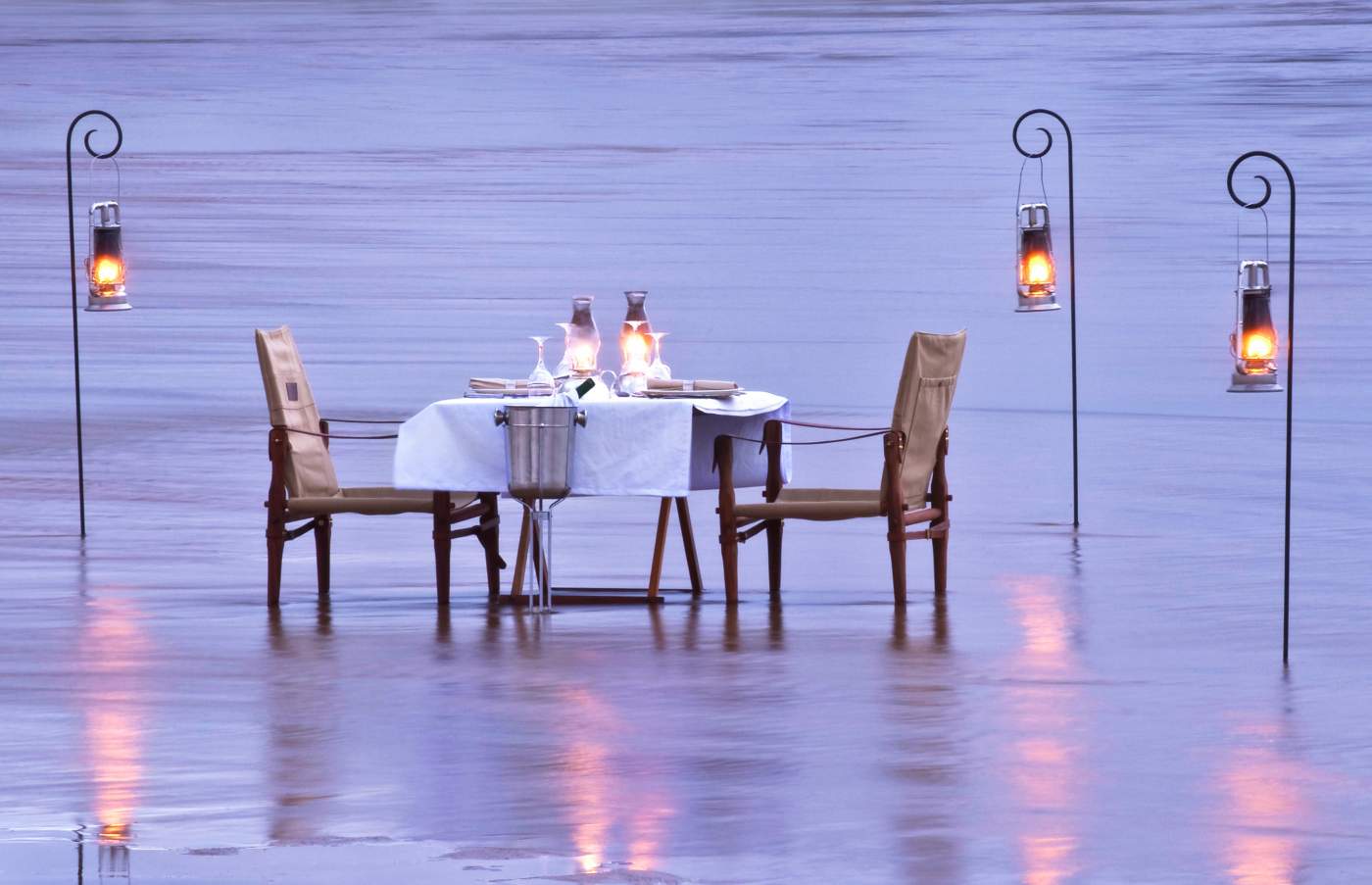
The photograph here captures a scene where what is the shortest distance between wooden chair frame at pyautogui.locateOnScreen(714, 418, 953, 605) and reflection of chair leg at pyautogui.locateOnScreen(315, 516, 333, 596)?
0.98 m

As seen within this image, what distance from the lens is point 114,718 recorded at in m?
4.36

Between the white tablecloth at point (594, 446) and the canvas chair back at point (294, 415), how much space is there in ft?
0.90

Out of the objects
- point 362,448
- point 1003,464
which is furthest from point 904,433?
point 362,448

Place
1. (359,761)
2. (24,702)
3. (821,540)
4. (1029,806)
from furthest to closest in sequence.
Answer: (821,540)
(24,702)
(359,761)
(1029,806)

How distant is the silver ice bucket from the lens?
220 inches

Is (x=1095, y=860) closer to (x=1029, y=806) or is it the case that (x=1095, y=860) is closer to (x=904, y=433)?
(x=1029, y=806)

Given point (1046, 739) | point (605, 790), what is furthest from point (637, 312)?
point (605, 790)

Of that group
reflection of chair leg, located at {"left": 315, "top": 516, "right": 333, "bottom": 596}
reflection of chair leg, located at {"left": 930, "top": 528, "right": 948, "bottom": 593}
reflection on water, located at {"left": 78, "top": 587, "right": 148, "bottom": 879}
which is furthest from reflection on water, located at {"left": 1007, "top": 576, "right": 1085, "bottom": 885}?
reflection of chair leg, located at {"left": 315, "top": 516, "right": 333, "bottom": 596}

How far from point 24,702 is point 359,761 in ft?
2.87

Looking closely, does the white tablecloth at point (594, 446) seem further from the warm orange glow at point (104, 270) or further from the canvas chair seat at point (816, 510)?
the warm orange glow at point (104, 270)

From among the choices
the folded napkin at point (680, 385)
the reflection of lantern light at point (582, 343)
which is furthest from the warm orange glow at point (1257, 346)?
the reflection of lantern light at point (582, 343)

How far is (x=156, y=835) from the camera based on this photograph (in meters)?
3.43

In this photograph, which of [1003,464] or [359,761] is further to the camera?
[1003,464]

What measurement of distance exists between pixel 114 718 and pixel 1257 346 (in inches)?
95.1
